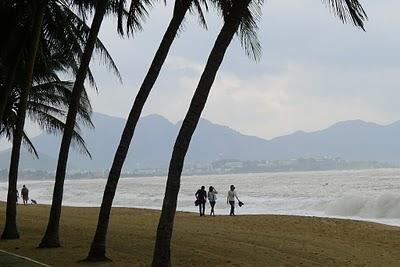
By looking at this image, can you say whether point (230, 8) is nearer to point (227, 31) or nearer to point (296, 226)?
point (227, 31)

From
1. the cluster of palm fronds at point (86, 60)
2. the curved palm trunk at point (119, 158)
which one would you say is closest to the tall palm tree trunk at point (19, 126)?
the cluster of palm fronds at point (86, 60)

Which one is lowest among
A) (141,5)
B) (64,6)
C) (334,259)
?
(334,259)

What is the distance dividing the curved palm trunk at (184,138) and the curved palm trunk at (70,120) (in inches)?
152

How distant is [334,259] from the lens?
12633mm

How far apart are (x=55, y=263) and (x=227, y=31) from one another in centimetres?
477

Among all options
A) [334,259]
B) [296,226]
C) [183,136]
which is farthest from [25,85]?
[296,226]

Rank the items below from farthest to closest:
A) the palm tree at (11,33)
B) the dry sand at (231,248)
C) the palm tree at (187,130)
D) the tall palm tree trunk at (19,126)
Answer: the palm tree at (11,33) → the tall palm tree trunk at (19,126) → the dry sand at (231,248) → the palm tree at (187,130)

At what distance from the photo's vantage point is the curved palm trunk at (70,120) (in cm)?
1124

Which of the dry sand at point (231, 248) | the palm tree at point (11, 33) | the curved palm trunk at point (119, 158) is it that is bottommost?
the dry sand at point (231, 248)

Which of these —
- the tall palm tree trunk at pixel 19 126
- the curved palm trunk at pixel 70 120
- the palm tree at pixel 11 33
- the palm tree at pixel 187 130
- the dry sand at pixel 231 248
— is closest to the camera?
the palm tree at pixel 187 130

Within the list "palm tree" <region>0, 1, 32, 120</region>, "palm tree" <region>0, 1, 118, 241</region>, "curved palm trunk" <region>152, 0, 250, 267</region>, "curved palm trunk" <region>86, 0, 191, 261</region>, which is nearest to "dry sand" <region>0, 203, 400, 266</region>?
"curved palm trunk" <region>86, 0, 191, 261</region>

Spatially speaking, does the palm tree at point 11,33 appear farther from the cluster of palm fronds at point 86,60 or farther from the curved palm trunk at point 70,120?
the curved palm trunk at point 70,120

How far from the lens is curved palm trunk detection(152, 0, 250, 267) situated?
26.1 ft

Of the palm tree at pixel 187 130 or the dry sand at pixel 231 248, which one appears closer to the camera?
the palm tree at pixel 187 130
